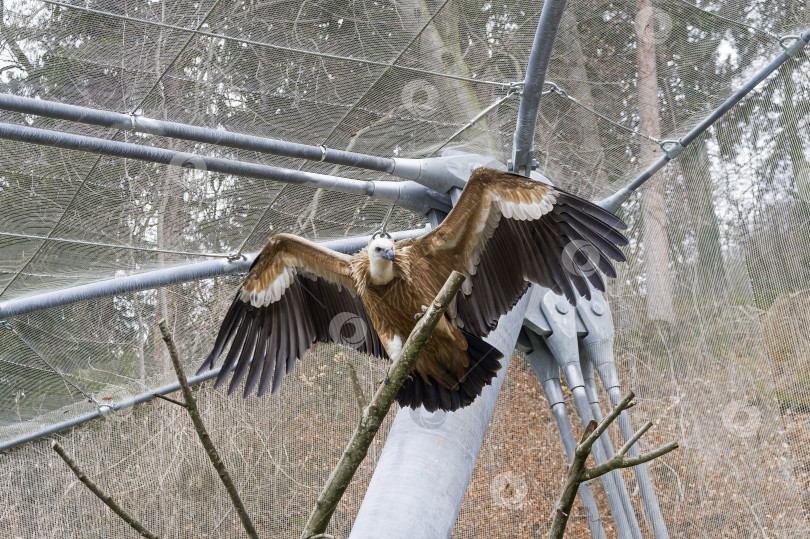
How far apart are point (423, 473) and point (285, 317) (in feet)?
2.93

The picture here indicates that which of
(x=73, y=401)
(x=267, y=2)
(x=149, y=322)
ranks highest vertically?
(x=267, y=2)

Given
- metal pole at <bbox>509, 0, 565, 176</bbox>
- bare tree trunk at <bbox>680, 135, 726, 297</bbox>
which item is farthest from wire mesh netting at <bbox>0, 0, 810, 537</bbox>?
metal pole at <bbox>509, 0, 565, 176</bbox>

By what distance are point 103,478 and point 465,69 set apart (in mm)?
3264

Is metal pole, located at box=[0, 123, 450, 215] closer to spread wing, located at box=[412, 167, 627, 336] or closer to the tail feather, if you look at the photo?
spread wing, located at box=[412, 167, 627, 336]

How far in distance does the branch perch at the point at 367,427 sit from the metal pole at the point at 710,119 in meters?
2.80

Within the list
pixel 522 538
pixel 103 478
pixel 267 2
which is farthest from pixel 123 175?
pixel 522 538

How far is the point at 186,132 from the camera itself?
113 inches

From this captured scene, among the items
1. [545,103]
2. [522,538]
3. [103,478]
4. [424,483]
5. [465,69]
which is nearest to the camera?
[424,483]

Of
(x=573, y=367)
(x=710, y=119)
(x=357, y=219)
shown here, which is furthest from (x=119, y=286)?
(x=710, y=119)

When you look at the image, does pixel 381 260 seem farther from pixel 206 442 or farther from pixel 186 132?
pixel 206 442

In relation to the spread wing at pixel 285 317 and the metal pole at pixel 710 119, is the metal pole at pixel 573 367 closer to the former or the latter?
the metal pole at pixel 710 119

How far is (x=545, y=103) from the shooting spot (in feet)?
11.9

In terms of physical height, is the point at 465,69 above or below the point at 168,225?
above

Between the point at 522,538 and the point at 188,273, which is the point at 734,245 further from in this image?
the point at 188,273
